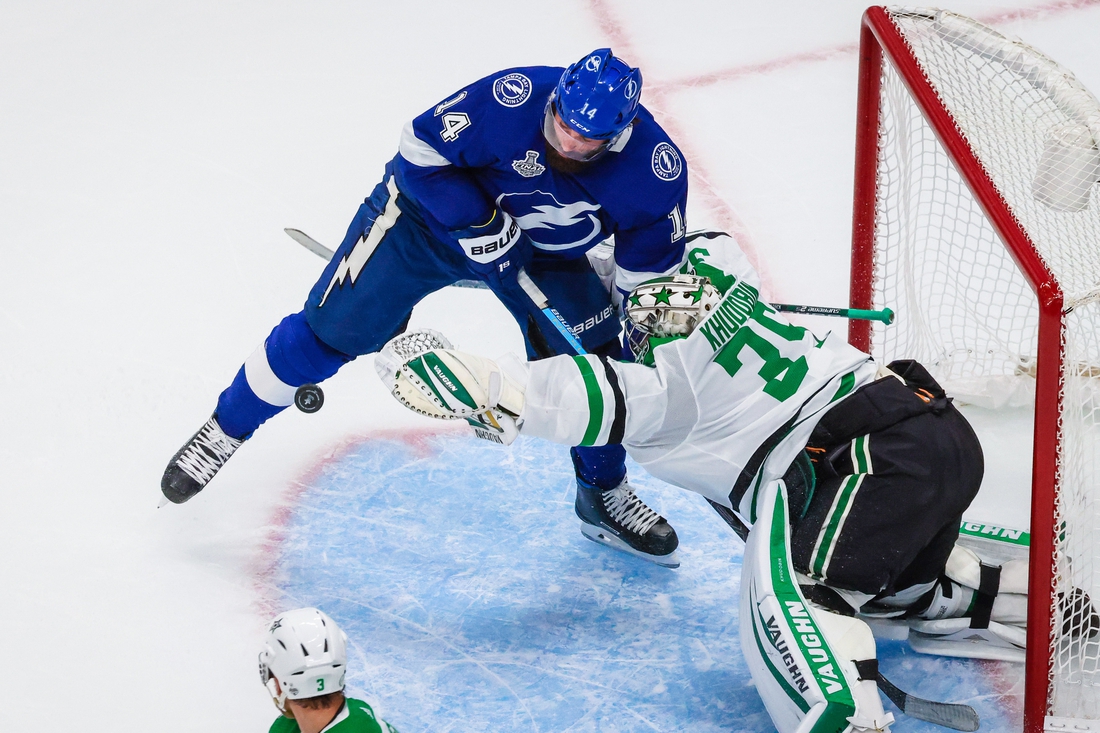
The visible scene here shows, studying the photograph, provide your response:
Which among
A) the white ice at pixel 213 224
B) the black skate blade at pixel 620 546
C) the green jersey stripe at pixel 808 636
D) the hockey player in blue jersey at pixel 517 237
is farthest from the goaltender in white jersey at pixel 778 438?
the white ice at pixel 213 224

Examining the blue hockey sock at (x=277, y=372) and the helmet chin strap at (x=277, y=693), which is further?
the blue hockey sock at (x=277, y=372)

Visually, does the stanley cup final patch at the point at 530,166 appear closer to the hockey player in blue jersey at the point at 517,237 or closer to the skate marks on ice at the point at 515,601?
the hockey player in blue jersey at the point at 517,237

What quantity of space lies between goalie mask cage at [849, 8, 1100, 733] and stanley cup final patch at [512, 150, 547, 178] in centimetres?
81

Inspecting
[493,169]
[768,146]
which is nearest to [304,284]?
[493,169]

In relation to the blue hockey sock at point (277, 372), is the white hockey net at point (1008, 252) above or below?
above

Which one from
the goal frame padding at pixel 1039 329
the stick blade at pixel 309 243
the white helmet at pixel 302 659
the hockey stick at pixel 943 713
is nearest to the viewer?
the white helmet at pixel 302 659

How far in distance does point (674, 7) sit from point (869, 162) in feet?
7.85

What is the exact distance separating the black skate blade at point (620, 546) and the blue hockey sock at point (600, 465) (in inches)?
4.4

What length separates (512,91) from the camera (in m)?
2.58

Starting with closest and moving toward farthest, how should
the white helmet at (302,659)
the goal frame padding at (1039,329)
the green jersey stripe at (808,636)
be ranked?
the white helmet at (302,659), the goal frame padding at (1039,329), the green jersey stripe at (808,636)

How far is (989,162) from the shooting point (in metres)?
2.48

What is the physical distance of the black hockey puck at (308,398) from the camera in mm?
2760

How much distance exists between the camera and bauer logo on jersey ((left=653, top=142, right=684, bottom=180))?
2553 millimetres

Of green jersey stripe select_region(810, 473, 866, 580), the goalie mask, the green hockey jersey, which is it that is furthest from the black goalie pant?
the green hockey jersey
